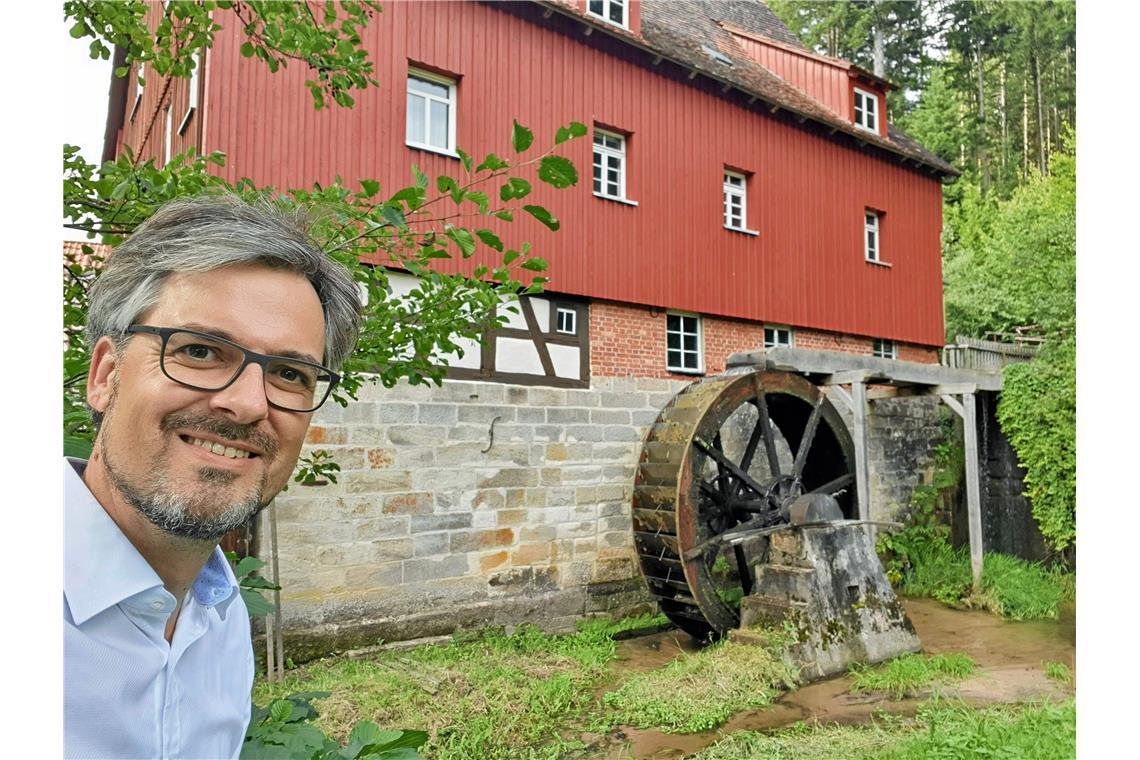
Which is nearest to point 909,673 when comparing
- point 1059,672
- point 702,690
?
point 1059,672

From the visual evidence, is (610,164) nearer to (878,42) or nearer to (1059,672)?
(878,42)

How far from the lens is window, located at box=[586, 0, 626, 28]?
7.50 m

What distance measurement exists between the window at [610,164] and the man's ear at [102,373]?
667 centimetres

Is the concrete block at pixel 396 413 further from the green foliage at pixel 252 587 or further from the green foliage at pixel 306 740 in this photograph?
the green foliage at pixel 306 740

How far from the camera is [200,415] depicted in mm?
980

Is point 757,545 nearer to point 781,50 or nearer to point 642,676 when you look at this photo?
point 642,676

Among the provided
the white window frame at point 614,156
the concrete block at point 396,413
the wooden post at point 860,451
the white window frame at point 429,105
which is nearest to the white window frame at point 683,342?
the white window frame at point 614,156

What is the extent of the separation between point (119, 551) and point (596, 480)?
636 cm

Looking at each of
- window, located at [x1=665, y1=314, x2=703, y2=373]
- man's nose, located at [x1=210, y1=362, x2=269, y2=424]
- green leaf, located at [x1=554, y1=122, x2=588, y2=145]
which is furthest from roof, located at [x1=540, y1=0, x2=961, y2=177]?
man's nose, located at [x1=210, y1=362, x2=269, y2=424]

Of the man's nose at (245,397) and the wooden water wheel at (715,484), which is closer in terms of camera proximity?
the man's nose at (245,397)

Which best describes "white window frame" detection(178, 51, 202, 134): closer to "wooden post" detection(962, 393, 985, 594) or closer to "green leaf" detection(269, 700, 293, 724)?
"green leaf" detection(269, 700, 293, 724)

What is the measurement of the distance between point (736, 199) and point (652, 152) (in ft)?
4.86

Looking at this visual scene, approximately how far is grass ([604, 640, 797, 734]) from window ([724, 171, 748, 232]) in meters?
5.10

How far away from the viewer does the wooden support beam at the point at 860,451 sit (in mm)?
7129
